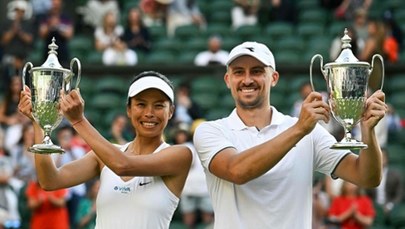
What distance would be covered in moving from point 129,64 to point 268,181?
33.2 feet

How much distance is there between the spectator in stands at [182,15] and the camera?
17812 mm

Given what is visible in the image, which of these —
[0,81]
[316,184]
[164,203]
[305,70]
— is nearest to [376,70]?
[305,70]

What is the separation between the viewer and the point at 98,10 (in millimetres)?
17969

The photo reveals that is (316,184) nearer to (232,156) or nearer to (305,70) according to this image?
(305,70)

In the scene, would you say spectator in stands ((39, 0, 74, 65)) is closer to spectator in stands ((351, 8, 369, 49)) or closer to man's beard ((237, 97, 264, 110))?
spectator in stands ((351, 8, 369, 49))

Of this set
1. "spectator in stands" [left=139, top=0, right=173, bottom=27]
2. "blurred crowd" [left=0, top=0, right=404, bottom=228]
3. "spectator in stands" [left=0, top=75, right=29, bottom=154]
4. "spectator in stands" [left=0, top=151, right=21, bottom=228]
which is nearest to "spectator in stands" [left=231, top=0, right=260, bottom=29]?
"blurred crowd" [left=0, top=0, right=404, bottom=228]

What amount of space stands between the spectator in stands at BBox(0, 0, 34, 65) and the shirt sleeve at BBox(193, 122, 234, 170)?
35.1 ft

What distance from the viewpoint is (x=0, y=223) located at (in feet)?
39.2

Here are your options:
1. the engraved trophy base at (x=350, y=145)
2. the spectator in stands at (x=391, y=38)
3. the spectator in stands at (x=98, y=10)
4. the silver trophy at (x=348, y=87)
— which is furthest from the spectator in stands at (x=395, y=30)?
the engraved trophy base at (x=350, y=145)

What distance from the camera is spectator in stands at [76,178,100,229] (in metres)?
12.3

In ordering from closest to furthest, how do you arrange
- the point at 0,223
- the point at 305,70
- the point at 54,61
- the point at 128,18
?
the point at 54,61, the point at 0,223, the point at 305,70, the point at 128,18

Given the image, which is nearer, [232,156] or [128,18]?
[232,156]

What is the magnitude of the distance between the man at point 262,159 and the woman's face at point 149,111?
0.25 m

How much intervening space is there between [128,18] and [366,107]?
1154 cm
